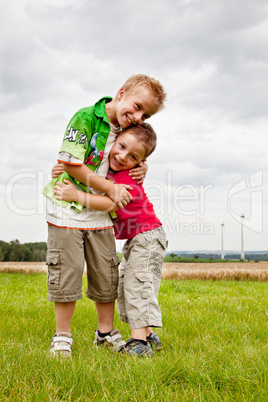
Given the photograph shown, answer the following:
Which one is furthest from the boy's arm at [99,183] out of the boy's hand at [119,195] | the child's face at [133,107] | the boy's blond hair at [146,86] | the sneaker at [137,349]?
the sneaker at [137,349]

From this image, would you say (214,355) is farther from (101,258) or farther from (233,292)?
(233,292)

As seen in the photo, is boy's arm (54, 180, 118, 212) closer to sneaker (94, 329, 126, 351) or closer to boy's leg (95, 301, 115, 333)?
boy's leg (95, 301, 115, 333)

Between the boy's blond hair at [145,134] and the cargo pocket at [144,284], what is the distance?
1042 millimetres

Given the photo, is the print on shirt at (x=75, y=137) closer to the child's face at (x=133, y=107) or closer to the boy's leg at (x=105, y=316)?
the child's face at (x=133, y=107)

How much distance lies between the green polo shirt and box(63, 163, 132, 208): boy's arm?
10 cm

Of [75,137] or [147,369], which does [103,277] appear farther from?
[75,137]

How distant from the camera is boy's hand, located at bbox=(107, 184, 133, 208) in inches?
118

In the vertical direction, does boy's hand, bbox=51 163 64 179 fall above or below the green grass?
above

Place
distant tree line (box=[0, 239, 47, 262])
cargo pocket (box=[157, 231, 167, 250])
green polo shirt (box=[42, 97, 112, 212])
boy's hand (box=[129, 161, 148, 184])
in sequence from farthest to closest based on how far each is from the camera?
1. distant tree line (box=[0, 239, 47, 262])
2. cargo pocket (box=[157, 231, 167, 250])
3. boy's hand (box=[129, 161, 148, 184])
4. green polo shirt (box=[42, 97, 112, 212])

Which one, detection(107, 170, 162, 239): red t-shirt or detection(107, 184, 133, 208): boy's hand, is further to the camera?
detection(107, 170, 162, 239): red t-shirt

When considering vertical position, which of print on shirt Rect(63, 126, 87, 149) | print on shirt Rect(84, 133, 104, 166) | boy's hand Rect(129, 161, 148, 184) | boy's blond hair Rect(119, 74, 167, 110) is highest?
boy's blond hair Rect(119, 74, 167, 110)

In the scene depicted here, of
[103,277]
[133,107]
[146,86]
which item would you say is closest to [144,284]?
[103,277]

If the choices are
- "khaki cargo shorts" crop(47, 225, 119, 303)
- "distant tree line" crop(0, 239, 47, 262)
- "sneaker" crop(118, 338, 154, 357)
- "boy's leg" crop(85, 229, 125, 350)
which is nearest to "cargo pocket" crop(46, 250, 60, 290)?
"khaki cargo shorts" crop(47, 225, 119, 303)

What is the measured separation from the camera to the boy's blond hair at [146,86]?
3027 millimetres
